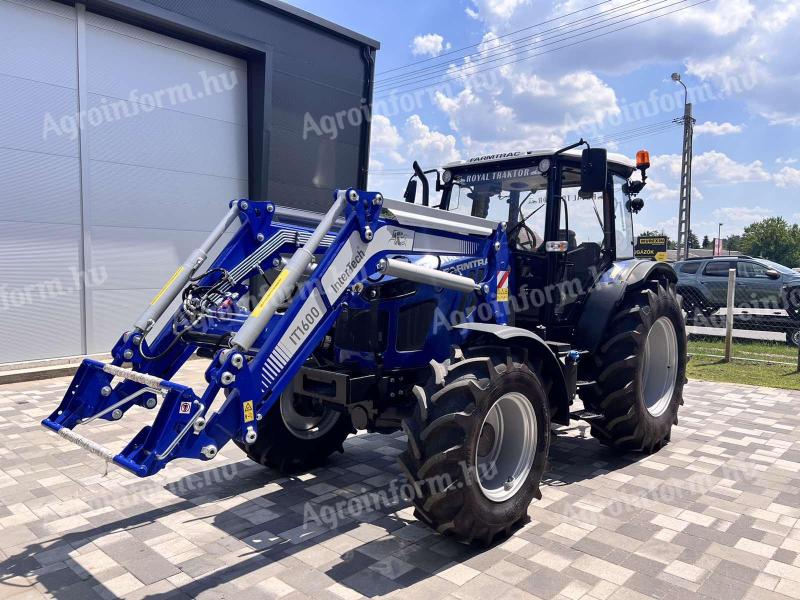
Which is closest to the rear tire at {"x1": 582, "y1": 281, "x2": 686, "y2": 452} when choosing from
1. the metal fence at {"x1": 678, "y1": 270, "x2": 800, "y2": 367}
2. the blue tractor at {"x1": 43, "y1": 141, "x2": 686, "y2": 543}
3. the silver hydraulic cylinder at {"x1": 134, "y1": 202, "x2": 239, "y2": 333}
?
the blue tractor at {"x1": 43, "y1": 141, "x2": 686, "y2": 543}

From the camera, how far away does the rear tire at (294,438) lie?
4.65 m

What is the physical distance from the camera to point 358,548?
3.57 meters

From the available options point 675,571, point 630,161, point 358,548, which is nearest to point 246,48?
point 630,161

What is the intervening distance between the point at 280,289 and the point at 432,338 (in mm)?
1391

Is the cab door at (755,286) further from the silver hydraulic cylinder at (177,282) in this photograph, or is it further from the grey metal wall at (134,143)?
the silver hydraulic cylinder at (177,282)

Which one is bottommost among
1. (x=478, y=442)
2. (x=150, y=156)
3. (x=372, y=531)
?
(x=372, y=531)

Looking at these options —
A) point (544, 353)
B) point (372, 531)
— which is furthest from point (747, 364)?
point (372, 531)

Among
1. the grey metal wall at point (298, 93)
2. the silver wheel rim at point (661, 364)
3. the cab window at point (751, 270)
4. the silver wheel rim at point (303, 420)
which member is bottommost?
the silver wheel rim at point (303, 420)

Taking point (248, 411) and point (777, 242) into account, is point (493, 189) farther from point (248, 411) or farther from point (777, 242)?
point (777, 242)

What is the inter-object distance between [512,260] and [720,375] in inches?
240

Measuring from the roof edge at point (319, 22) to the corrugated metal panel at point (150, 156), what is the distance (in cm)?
113

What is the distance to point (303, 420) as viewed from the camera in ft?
16.0

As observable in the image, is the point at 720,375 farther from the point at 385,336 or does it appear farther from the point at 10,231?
the point at 10,231

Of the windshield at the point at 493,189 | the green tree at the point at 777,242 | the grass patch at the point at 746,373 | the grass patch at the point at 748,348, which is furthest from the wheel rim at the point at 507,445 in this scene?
the green tree at the point at 777,242
